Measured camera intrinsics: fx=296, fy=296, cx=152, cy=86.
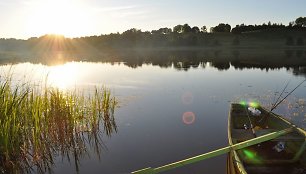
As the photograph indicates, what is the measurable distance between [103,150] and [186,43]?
399 ft

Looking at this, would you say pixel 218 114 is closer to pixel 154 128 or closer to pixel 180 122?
pixel 180 122

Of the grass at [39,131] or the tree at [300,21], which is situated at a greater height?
the tree at [300,21]

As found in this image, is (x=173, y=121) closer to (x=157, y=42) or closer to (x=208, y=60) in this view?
(x=208, y=60)

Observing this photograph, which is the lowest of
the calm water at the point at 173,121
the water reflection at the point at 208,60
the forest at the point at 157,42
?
the calm water at the point at 173,121

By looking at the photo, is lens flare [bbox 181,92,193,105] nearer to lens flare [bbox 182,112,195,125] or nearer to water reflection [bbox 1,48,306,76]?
lens flare [bbox 182,112,195,125]

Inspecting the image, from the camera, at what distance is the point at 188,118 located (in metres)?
17.2

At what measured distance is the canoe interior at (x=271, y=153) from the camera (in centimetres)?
877

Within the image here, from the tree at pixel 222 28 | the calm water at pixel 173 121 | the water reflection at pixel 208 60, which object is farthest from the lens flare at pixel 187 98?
the tree at pixel 222 28

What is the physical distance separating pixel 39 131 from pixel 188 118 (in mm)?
8976

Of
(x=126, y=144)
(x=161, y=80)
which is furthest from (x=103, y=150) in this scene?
(x=161, y=80)

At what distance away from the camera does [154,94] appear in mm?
24828

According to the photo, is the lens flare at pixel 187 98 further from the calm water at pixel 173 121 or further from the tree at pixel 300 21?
the tree at pixel 300 21

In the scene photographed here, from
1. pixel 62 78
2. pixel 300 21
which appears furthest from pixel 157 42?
pixel 62 78

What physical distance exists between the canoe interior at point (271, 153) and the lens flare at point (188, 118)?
3.84 m
